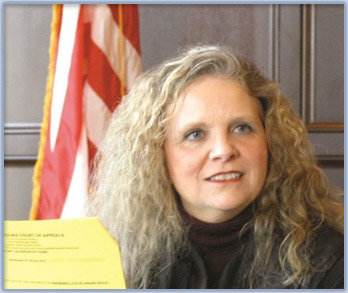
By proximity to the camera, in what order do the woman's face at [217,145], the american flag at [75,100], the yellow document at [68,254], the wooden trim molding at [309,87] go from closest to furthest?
1. the yellow document at [68,254]
2. the woman's face at [217,145]
3. the american flag at [75,100]
4. the wooden trim molding at [309,87]

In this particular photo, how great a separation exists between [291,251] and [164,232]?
237 millimetres

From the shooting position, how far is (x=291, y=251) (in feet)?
2.97

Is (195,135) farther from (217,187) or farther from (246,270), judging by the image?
(246,270)

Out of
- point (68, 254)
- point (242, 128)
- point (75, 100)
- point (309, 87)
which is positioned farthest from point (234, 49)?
point (68, 254)

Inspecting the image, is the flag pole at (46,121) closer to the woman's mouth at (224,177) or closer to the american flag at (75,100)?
the american flag at (75,100)

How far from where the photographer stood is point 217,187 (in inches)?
34.2

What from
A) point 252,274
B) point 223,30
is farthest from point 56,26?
point 252,274

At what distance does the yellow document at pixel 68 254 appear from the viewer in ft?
2.45

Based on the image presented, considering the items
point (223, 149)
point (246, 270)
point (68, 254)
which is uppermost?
point (223, 149)

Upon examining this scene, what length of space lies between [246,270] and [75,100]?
0.67 meters

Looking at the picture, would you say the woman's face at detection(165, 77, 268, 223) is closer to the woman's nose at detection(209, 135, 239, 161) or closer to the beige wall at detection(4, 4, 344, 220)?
the woman's nose at detection(209, 135, 239, 161)

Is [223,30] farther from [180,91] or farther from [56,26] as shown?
[180,91]

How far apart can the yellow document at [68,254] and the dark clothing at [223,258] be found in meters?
0.19

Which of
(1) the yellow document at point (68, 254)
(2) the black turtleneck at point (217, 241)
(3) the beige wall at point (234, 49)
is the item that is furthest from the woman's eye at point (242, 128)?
(3) the beige wall at point (234, 49)
